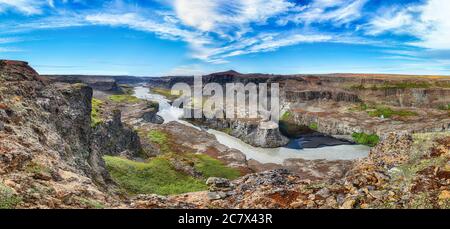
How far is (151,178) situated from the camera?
1629 inches

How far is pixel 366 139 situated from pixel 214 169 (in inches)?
2451

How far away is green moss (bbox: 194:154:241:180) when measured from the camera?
59469mm

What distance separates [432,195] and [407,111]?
128 m

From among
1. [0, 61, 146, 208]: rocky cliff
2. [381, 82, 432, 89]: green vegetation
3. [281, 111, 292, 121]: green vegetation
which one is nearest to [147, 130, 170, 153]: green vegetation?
[0, 61, 146, 208]: rocky cliff

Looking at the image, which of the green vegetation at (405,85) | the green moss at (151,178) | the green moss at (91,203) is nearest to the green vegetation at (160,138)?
the green moss at (151,178)

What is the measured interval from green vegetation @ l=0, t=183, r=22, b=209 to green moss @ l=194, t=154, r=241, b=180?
44919 millimetres

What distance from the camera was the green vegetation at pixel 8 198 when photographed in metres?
12.4

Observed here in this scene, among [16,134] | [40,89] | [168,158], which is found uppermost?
[40,89]

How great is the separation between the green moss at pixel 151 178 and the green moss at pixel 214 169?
12064 millimetres

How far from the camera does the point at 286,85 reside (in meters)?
176

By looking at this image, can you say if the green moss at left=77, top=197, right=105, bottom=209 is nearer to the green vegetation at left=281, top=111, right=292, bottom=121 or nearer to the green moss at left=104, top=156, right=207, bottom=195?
the green moss at left=104, top=156, right=207, bottom=195

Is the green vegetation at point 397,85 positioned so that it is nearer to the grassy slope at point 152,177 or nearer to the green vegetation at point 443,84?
the green vegetation at point 443,84
